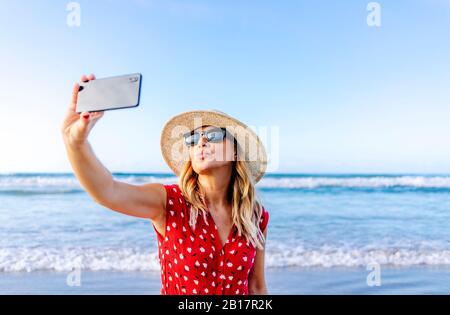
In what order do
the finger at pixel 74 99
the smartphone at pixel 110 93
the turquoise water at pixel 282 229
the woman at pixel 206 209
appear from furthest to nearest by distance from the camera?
the turquoise water at pixel 282 229
the woman at pixel 206 209
the finger at pixel 74 99
the smartphone at pixel 110 93

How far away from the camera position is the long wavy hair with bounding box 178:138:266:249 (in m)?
2.62

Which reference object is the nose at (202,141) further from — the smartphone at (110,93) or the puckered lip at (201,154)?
the smartphone at (110,93)

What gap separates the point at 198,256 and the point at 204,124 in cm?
75

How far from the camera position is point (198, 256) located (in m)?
2.47

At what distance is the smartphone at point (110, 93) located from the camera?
70.0 inches

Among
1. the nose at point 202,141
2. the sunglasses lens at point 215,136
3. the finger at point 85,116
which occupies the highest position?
the finger at point 85,116

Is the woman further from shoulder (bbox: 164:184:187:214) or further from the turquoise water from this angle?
the turquoise water

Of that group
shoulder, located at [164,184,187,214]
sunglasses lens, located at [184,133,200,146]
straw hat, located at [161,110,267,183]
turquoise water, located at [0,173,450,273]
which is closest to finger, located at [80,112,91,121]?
shoulder, located at [164,184,187,214]

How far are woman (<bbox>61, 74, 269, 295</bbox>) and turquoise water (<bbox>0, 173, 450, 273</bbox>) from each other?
4.74 meters

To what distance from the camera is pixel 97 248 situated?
28.1ft

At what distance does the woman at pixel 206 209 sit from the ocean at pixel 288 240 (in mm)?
2203

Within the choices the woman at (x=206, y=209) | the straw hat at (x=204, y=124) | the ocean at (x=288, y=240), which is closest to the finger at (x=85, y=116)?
the woman at (x=206, y=209)
